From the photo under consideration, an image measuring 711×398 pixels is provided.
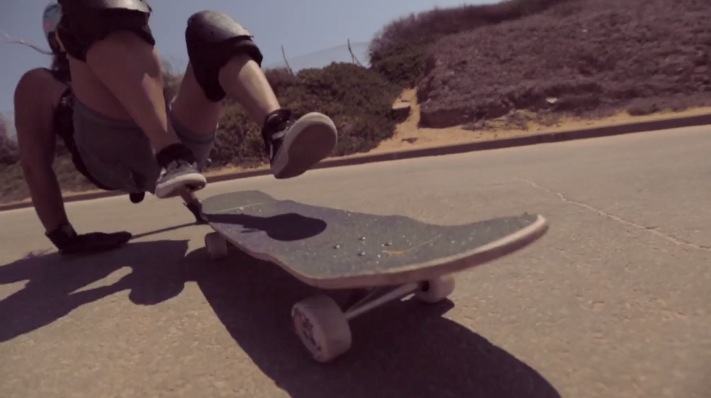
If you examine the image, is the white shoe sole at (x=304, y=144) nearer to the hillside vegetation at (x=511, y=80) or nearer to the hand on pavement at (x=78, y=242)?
the hand on pavement at (x=78, y=242)

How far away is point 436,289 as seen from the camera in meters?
1.52

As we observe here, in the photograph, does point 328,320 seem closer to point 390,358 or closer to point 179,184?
point 390,358

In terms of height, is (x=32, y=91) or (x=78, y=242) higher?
(x=32, y=91)

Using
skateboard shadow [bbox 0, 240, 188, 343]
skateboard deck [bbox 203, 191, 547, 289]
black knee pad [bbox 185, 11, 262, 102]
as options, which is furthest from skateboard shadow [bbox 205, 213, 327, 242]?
black knee pad [bbox 185, 11, 262, 102]

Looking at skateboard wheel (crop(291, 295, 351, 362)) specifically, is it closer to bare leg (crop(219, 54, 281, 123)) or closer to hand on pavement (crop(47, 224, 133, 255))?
bare leg (crop(219, 54, 281, 123))

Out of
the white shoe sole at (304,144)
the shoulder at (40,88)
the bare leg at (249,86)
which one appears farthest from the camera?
the shoulder at (40,88)

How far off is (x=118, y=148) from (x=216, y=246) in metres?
0.59

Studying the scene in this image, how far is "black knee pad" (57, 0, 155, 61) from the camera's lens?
75.0 inches

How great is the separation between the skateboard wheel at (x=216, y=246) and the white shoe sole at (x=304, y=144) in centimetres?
42

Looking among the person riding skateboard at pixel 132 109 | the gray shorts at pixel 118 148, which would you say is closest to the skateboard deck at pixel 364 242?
the person riding skateboard at pixel 132 109

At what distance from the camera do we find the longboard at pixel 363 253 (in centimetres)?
107

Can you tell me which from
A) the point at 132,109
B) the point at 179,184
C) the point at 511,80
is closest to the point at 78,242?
the point at 132,109

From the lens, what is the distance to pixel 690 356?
1162 millimetres

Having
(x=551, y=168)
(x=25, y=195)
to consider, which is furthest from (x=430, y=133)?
(x=25, y=195)
